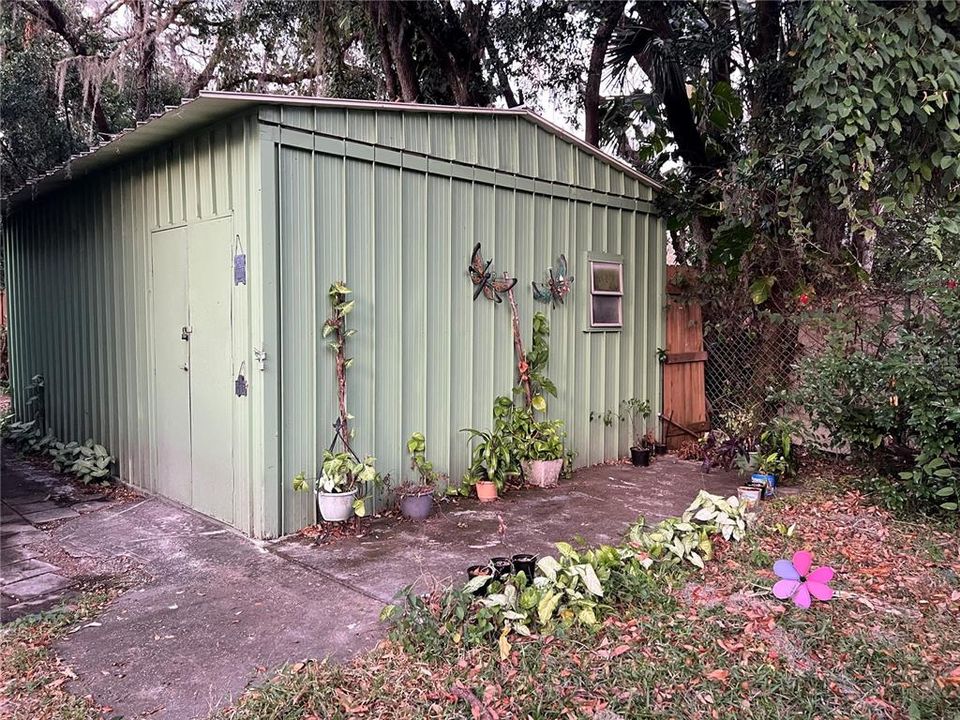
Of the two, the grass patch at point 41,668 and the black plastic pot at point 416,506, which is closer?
the grass patch at point 41,668

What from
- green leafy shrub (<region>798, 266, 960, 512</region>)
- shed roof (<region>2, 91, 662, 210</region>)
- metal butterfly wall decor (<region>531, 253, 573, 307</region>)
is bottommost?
green leafy shrub (<region>798, 266, 960, 512</region>)

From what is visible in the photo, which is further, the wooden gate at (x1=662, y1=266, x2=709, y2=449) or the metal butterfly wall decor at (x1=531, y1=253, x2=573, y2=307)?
the wooden gate at (x1=662, y1=266, x2=709, y2=449)

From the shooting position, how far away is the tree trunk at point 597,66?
7.19 meters

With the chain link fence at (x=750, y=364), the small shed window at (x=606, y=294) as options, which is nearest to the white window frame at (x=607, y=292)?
the small shed window at (x=606, y=294)

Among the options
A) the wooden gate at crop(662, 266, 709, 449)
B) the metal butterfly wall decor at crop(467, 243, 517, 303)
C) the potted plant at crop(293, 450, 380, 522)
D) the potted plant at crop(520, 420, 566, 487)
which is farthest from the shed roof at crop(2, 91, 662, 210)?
the potted plant at crop(520, 420, 566, 487)

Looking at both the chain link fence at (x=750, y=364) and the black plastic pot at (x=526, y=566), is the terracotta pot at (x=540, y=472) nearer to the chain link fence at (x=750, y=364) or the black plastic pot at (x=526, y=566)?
the chain link fence at (x=750, y=364)

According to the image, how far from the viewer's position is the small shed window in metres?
6.19

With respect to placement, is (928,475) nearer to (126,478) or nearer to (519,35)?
(126,478)

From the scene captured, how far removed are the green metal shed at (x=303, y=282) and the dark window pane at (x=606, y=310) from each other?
2 cm

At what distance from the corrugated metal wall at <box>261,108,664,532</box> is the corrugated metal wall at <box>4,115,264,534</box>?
0.88 feet

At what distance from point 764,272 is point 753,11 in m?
2.45

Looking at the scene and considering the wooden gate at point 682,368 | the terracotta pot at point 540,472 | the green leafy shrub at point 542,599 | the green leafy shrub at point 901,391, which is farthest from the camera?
the wooden gate at point 682,368

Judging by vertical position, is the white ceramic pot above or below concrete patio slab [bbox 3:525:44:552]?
above

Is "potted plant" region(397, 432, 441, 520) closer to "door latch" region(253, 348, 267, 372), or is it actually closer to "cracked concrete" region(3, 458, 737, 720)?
"cracked concrete" region(3, 458, 737, 720)
